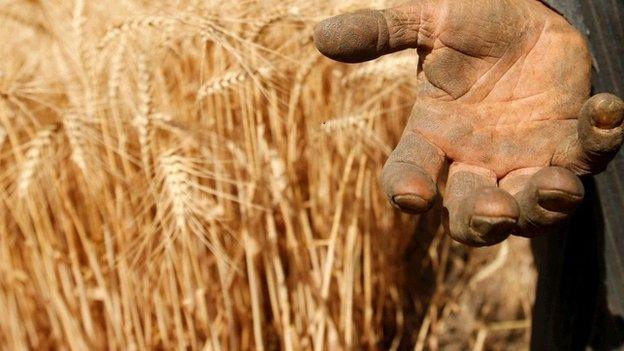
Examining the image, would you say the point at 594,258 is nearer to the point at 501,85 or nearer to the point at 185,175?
the point at 501,85

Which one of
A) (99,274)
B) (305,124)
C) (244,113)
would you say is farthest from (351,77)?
(99,274)

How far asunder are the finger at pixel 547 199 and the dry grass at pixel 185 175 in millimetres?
550

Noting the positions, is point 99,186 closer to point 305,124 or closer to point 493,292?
point 305,124

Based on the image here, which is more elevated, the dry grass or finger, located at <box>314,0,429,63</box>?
finger, located at <box>314,0,429,63</box>

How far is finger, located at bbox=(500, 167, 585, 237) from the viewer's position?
2.40 feet

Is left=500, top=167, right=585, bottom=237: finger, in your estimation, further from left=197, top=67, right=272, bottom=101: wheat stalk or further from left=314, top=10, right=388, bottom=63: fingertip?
left=197, top=67, right=272, bottom=101: wheat stalk

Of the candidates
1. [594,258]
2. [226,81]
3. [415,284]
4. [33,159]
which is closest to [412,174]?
[594,258]

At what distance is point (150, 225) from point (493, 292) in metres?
1.17

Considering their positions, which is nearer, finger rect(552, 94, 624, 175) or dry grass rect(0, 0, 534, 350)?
finger rect(552, 94, 624, 175)

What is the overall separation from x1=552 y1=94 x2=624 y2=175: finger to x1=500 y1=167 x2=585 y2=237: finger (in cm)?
4

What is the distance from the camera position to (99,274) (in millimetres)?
1432

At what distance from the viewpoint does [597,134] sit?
0.77 meters

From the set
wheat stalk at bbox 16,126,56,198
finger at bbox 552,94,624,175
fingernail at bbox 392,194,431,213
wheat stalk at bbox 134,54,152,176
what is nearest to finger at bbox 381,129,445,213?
fingernail at bbox 392,194,431,213

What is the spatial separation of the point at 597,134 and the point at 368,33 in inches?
8.7
